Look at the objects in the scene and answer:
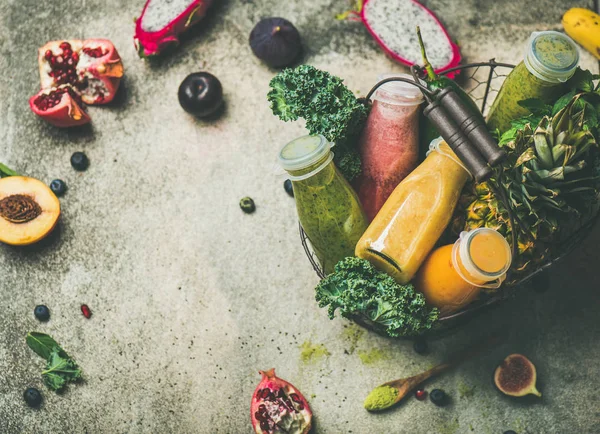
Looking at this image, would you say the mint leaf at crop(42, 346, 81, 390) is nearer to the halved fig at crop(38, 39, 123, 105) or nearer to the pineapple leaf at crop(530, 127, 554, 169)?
the halved fig at crop(38, 39, 123, 105)

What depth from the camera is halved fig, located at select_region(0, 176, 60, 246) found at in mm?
1528

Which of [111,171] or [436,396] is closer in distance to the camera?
[436,396]

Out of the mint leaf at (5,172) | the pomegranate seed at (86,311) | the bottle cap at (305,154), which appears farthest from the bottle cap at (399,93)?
the mint leaf at (5,172)

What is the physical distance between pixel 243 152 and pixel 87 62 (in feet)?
1.62

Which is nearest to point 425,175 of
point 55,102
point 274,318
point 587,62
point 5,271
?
point 274,318

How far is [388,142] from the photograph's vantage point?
1.26 m

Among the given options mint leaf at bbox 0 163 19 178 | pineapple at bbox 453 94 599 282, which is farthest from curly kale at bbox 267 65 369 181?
mint leaf at bbox 0 163 19 178

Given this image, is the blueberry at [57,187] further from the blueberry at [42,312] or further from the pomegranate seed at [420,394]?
the pomegranate seed at [420,394]

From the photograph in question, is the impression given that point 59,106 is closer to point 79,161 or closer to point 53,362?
point 79,161

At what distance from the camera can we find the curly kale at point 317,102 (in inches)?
47.0

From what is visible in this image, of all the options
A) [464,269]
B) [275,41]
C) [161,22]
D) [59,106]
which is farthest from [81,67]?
[464,269]

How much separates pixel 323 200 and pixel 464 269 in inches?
12.2

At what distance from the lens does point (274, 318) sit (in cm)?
156

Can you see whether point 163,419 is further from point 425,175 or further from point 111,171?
point 425,175
